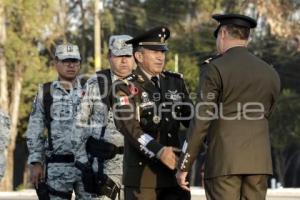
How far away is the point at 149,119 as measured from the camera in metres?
6.19

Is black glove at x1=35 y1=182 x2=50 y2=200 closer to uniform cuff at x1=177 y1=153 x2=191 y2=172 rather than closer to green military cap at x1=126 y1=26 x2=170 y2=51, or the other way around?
green military cap at x1=126 y1=26 x2=170 y2=51

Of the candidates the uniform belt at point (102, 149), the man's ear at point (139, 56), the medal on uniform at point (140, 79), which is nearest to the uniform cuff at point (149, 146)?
the medal on uniform at point (140, 79)

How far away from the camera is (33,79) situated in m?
32.0

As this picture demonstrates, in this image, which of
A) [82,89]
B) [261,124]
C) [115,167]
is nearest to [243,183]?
[261,124]

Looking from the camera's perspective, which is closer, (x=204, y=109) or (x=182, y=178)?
(x=204, y=109)

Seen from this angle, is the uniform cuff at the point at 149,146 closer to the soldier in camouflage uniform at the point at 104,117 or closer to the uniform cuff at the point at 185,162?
the uniform cuff at the point at 185,162

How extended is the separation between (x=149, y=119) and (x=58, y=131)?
5.92ft

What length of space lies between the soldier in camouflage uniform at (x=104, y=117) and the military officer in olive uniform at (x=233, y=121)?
1.66m

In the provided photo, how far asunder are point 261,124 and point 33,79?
26959 mm

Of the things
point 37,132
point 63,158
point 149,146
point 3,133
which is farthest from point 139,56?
point 37,132

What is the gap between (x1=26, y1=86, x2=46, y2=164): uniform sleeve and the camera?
7.89 metres

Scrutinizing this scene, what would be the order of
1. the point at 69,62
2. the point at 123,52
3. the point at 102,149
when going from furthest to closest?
1. the point at 69,62
2. the point at 123,52
3. the point at 102,149

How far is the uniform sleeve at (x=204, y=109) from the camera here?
540 centimetres

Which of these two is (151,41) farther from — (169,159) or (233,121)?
(233,121)
